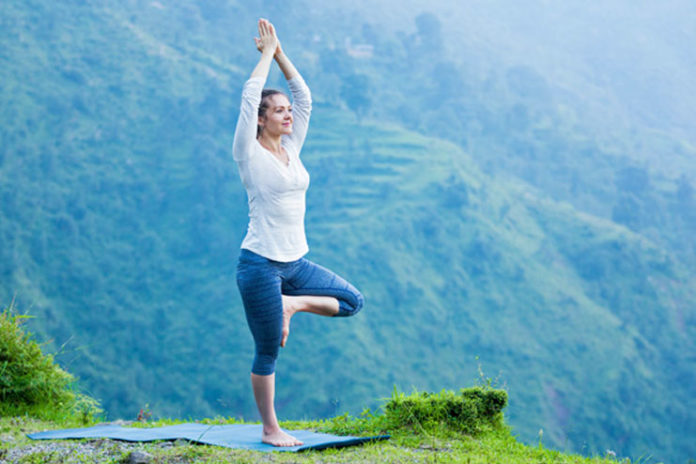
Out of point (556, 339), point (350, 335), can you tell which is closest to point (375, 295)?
point (350, 335)

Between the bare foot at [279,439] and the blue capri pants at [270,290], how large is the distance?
0.36 metres

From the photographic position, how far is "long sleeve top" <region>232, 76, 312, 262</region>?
3469 millimetres

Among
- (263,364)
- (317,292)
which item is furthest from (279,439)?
(317,292)

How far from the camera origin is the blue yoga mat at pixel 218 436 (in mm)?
3683

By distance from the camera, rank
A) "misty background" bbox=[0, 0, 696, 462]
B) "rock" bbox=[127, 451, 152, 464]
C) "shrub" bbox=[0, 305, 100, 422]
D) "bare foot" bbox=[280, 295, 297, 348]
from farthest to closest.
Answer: "misty background" bbox=[0, 0, 696, 462], "shrub" bbox=[0, 305, 100, 422], "bare foot" bbox=[280, 295, 297, 348], "rock" bbox=[127, 451, 152, 464]

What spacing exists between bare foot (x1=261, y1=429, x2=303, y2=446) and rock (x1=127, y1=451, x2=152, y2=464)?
65 centimetres

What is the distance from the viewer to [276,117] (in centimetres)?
367

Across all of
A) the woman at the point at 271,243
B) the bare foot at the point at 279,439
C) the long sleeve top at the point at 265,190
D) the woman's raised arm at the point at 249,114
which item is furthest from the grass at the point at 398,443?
the woman's raised arm at the point at 249,114

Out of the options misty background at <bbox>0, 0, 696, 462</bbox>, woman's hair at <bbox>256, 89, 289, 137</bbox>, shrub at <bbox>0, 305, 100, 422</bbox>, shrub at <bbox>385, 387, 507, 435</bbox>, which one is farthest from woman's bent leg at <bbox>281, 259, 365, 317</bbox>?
misty background at <bbox>0, 0, 696, 462</bbox>

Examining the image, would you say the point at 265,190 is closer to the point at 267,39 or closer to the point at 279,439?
the point at 267,39

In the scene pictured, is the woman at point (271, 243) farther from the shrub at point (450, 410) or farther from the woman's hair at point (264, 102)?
the shrub at point (450, 410)

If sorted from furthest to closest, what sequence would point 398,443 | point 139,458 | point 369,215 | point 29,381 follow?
point 369,215 → point 29,381 → point 398,443 → point 139,458

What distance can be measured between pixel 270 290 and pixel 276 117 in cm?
87

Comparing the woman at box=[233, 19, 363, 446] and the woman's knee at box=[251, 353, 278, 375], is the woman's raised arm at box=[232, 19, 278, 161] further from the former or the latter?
the woman's knee at box=[251, 353, 278, 375]
